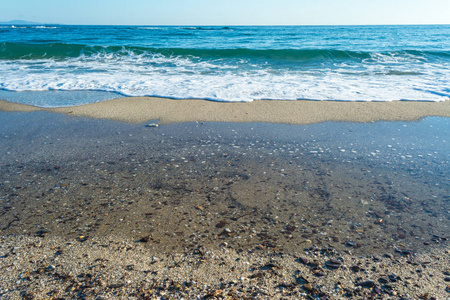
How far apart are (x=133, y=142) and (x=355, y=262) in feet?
9.71

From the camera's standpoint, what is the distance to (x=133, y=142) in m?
3.87

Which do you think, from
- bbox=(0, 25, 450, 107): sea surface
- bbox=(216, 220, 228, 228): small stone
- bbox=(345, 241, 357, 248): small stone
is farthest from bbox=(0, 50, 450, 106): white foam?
bbox=(345, 241, 357, 248): small stone

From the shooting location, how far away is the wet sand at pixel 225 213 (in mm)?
1780

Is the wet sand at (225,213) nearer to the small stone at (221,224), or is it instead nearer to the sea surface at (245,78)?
the small stone at (221,224)

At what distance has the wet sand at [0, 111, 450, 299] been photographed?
1.78 meters

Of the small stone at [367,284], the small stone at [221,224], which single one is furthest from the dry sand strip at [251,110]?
the small stone at [367,284]

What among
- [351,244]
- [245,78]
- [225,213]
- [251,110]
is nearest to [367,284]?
[351,244]

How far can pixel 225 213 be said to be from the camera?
2.43 m

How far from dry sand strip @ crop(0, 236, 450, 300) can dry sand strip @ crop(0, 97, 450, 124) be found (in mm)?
2946

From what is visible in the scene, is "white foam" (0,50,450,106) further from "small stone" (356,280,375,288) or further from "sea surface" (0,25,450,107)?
"small stone" (356,280,375,288)

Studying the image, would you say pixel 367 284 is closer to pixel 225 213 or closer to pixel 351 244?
pixel 351 244

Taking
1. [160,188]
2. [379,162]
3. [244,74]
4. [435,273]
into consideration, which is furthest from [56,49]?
[435,273]

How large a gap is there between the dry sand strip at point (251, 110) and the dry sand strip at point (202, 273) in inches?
116

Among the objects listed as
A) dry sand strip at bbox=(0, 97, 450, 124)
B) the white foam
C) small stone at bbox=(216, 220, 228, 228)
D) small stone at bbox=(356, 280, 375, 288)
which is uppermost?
the white foam
